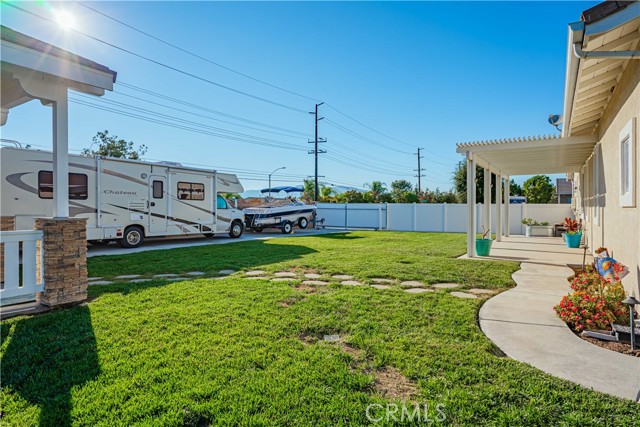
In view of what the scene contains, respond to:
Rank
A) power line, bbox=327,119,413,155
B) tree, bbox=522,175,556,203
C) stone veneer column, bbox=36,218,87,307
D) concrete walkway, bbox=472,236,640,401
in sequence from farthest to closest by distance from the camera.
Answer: tree, bbox=522,175,556,203, power line, bbox=327,119,413,155, stone veneer column, bbox=36,218,87,307, concrete walkway, bbox=472,236,640,401

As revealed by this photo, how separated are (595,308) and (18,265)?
6535 millimetres

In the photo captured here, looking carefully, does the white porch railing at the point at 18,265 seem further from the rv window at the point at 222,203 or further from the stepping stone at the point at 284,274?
the rv window at the point at 222,203

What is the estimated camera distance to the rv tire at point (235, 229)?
51.3ft

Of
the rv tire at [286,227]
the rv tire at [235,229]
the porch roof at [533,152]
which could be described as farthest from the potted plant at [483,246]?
the rv tire at [286,227]

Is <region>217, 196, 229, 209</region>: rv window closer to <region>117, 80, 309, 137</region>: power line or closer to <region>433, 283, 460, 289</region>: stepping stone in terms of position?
<region>117, 80, 309, 137</region>: power line

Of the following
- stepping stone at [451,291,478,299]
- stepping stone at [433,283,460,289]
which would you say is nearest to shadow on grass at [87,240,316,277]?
stepping stone at [433,283,460,289]

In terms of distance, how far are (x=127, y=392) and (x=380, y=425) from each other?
5.47 feet

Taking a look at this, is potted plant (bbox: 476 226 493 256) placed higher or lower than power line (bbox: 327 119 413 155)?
lower

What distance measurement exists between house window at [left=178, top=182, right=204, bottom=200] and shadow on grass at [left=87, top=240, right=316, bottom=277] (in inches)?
118

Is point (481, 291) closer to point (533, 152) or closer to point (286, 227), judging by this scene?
point (533, 152)

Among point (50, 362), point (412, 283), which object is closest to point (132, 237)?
point (412, 283)

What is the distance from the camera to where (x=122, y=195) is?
11.4 metres

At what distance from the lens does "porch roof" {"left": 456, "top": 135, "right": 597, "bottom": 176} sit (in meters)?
9.04

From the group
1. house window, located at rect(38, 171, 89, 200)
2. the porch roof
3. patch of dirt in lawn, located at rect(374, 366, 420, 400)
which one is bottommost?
patch of dirt in lawn, located at rect(374, 366, 420, 400)
